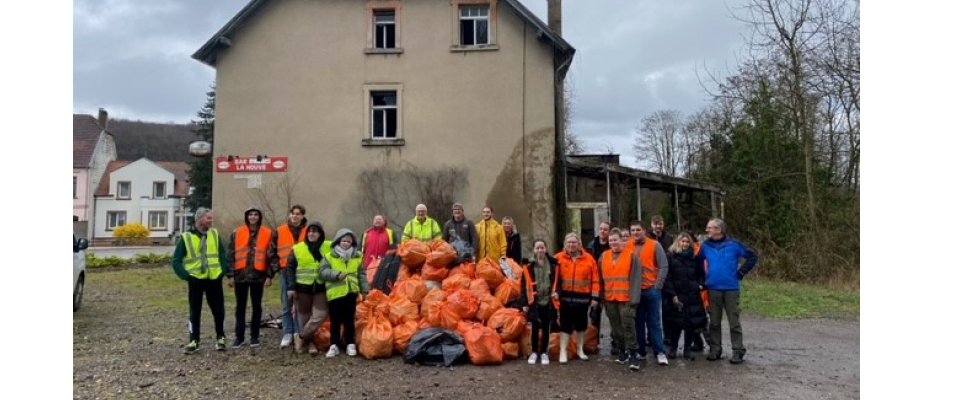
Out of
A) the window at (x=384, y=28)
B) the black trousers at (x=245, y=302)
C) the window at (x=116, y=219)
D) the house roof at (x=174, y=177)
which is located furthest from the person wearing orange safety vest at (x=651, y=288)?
the window at (x=116, y=219)

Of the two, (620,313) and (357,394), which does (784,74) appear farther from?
(357,394)

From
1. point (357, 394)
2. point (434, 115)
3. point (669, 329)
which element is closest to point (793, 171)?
point (434, 115)

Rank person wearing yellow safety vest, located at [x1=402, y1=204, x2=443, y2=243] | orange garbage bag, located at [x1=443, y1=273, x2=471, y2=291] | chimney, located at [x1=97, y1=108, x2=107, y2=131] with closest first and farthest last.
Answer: orange garbage bag, located at [x1=443, y1=273, x2=471, y2=291] < person wearing yellow safety vest, located at [x1=402, y1=204, x2=443, y2=243] < chimney, located at [x1=97, y1=108, x2=107, y2=131]

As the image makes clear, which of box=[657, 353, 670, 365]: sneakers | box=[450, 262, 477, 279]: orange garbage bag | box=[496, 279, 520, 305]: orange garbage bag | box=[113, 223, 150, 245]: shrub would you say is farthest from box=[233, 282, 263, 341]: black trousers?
box=[113, 223, 150, 245]: shrub

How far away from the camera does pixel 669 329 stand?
770cm

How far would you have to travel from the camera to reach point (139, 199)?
5228cm

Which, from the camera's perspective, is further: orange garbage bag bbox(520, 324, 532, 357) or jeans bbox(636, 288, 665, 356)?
orange garbage bag bbox(520, 324, 532, 357)

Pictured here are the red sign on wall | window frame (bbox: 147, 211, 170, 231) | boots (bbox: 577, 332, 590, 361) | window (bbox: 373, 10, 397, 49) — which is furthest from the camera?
window frame (bbox: 147, 211, 170, 231)

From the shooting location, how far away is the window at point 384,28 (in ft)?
52.9

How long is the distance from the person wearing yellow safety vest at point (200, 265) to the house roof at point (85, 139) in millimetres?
46926

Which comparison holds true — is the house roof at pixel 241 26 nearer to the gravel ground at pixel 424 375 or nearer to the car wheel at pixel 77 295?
the car wheel at pixel 77 295

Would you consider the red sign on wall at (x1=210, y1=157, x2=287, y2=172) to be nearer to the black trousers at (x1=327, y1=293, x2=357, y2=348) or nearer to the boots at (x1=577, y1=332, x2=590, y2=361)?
the black trousers at (x1=327, y1=293, x2=357, y2=348)

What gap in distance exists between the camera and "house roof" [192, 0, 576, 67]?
1518cm

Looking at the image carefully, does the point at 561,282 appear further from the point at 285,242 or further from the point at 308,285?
the point at 285,242
